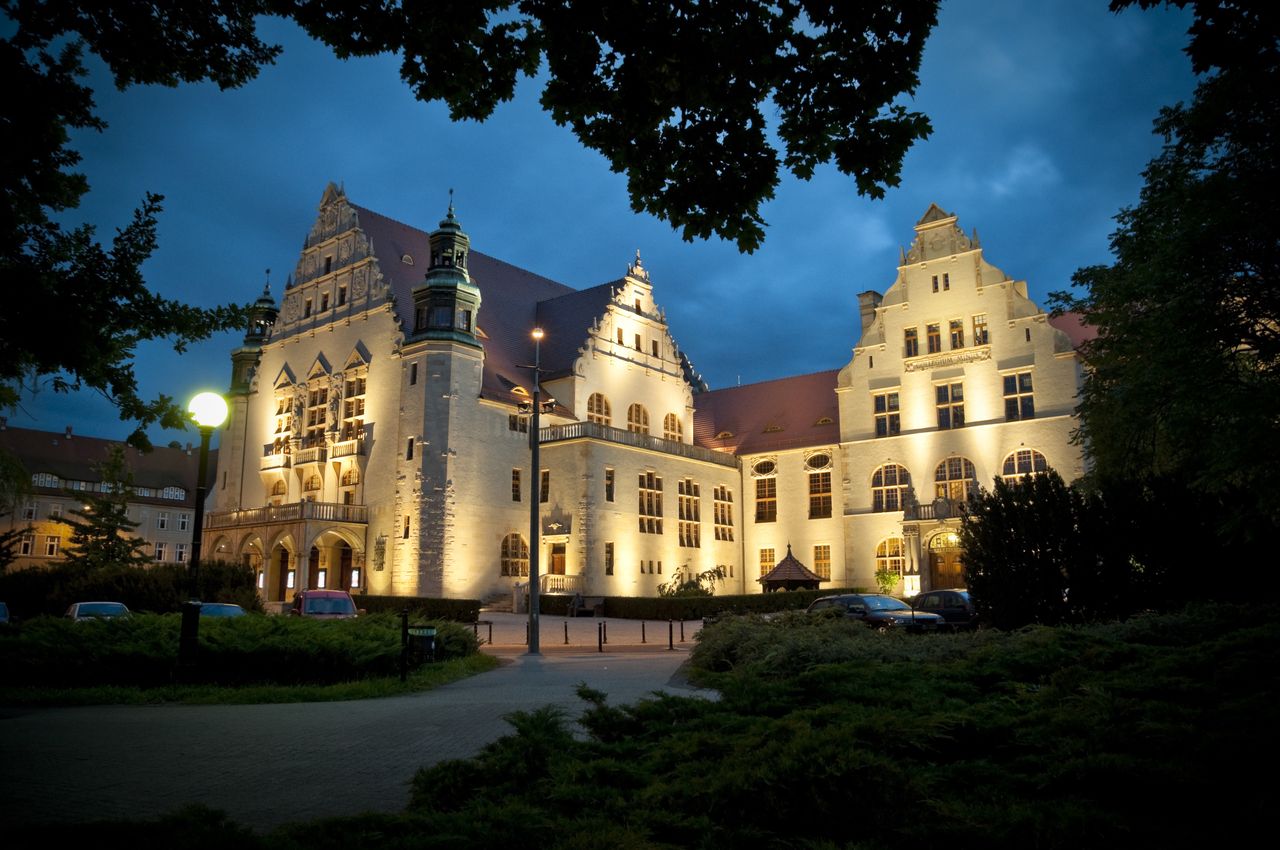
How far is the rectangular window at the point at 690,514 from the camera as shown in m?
51.0

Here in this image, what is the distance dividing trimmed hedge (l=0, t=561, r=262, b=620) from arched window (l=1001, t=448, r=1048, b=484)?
34.3 m

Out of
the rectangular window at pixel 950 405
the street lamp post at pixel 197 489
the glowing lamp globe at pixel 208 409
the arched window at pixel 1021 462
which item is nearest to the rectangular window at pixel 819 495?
the rectangular window at pixel 950 405

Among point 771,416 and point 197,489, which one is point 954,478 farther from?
point 197,489

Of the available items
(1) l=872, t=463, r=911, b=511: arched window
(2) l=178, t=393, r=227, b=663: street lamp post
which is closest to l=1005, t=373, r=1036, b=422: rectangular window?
(1) l=872, t=463, r=911, b=511: arched window

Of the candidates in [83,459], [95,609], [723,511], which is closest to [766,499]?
[723,511]

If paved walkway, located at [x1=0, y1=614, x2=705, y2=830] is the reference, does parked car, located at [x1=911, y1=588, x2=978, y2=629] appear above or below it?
above

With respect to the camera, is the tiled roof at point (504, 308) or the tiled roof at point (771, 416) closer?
the tiled roof at point (504, 308)

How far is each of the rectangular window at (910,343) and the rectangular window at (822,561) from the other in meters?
11.4

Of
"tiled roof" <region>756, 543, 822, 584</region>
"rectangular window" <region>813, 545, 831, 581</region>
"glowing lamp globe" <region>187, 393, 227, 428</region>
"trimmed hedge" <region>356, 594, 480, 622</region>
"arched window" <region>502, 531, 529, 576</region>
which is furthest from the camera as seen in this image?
"rectangular window" <region>813, 545, 831, 581</region>

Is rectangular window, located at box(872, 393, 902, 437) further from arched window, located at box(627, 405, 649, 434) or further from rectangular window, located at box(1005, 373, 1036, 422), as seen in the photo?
arched window, located at box(627, 405, 649, 434)

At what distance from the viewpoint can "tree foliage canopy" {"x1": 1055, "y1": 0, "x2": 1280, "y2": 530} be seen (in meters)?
16.3

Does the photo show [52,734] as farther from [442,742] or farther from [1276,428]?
[1276,428]

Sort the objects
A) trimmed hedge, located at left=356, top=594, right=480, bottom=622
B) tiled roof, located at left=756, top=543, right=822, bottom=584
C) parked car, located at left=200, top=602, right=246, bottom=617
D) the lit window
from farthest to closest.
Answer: the lit window, tiled roof, located at left=756, top=543, right=822, bottom=584, trimmed hedge, located at left=356, top=594, right=480, bottom=622, parked car, located at left=200, top=602, right=246, bottom=617

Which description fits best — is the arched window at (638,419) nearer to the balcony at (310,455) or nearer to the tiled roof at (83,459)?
the balcony at (310,455)
